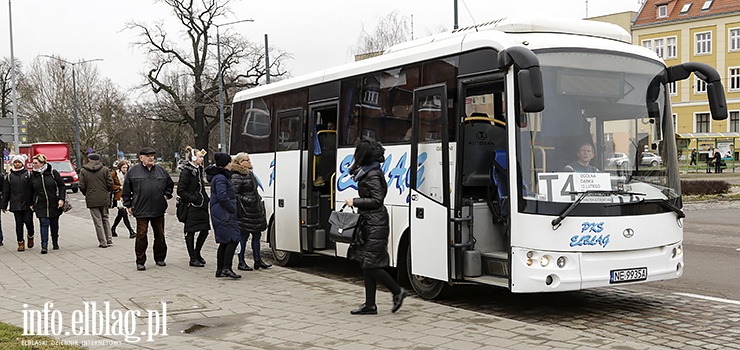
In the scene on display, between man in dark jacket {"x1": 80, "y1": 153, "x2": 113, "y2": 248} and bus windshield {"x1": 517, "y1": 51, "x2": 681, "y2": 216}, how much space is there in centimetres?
1035

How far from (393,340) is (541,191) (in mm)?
2159

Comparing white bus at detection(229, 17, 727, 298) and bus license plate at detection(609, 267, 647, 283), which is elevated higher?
white bus at detection(229, 17, 727, 298)

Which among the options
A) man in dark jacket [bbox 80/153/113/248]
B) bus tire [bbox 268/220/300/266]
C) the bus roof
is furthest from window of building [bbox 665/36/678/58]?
the bus roof

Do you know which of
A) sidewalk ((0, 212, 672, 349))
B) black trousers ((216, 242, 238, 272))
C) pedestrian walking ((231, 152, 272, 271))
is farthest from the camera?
pedestrian walking ((231, 152, 272, 271))

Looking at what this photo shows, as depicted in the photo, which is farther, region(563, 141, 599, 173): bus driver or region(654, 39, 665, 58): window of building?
region(654, 39, 665, 58): window of building

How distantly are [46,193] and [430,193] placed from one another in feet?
30.6

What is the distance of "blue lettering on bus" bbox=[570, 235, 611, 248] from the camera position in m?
7.82

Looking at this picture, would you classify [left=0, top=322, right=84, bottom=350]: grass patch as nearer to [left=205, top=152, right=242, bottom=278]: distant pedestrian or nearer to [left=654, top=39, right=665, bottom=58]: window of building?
[left=205, top=152, right=242, bottom=278]: distant pedestrian

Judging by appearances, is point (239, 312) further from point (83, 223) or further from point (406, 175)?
point (83, 223)

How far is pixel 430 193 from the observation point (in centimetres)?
900

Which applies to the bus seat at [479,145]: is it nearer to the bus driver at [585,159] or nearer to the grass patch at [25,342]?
the bus driver at [585,159]

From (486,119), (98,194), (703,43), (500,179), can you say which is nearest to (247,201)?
(486,119)

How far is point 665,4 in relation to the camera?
6994 centimetres

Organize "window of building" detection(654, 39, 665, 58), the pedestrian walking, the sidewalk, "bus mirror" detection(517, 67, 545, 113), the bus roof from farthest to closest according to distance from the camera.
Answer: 1. "window of building" detection(654, 39, 665, 58)
2. the pedestrian walking
3. the bus roof
4. "bus mirror" detection(517, 67, 545, 113)
5. the sidewalk
